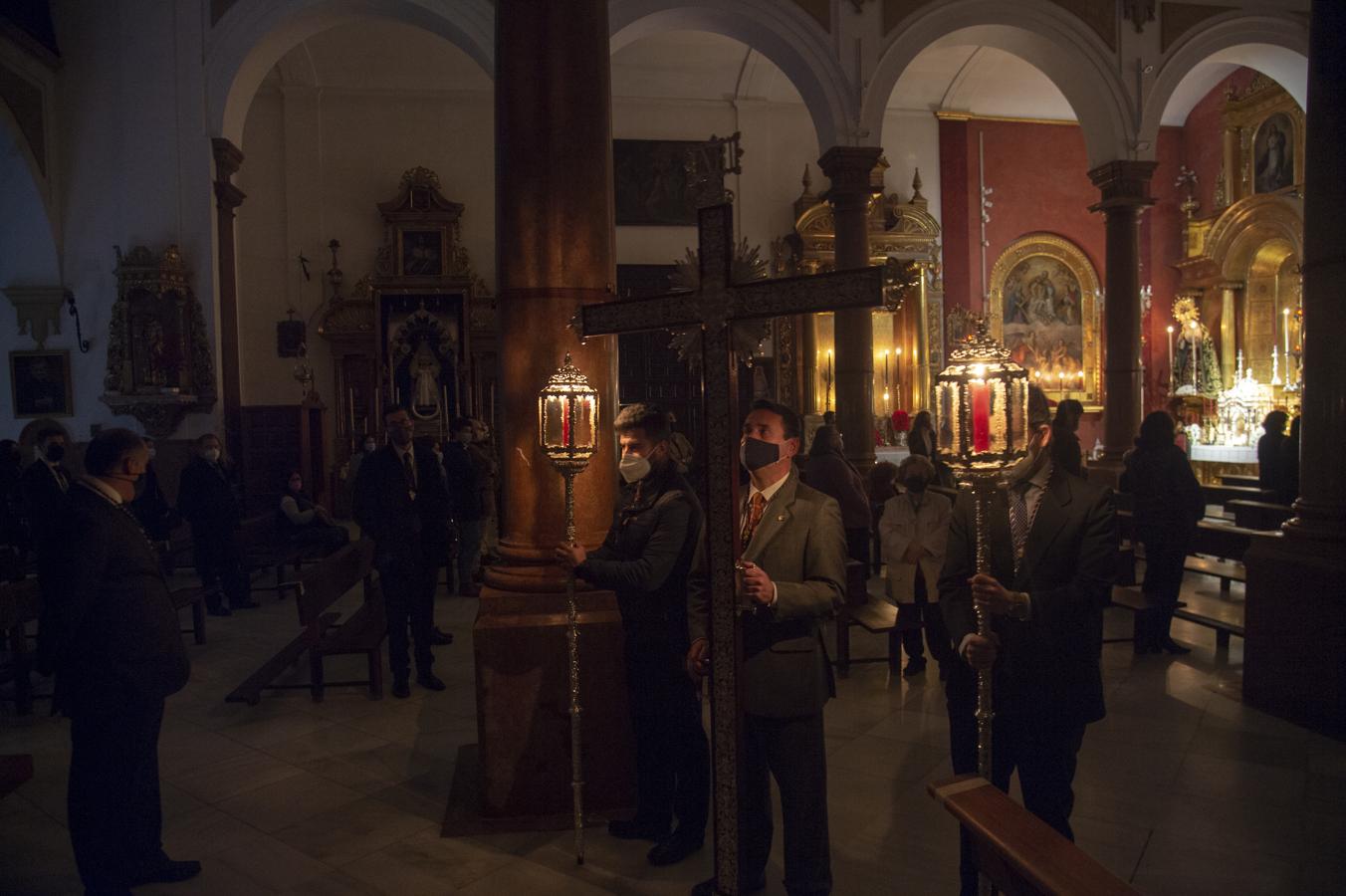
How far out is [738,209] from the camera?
52.0 feet

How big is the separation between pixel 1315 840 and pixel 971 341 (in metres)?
2.72

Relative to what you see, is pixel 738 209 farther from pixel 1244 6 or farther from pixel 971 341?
pixel 971 341

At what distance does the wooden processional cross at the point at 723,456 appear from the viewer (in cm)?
264

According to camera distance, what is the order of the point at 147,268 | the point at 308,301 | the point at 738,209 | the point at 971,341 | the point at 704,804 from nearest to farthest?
the point at 971,341
the point at 704,804
the point at 147,268
the point at 308,301
the point at 738,209

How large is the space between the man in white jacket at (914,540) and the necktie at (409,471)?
304 cm

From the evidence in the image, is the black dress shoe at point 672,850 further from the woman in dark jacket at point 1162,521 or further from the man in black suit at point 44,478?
the woman in dark jacket at point 1162,521

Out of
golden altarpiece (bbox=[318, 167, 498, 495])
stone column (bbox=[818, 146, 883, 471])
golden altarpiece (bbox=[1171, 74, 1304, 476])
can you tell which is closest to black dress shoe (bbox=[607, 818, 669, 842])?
stone column (bbox=[818, 146, 883, 471])

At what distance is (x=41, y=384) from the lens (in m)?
11.0

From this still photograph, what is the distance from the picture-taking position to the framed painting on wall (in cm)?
1097

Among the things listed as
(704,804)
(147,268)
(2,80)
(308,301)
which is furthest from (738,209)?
(704,804)

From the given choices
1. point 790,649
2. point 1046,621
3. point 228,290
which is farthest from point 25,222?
point 1046,621

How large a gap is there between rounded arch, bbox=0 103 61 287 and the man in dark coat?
573 centimetres

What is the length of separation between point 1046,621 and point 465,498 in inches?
247

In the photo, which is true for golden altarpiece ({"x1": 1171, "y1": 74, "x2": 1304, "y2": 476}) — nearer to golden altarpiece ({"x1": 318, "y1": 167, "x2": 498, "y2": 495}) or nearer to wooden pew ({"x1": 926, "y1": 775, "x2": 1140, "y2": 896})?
golden altarpiece ({"x1": 318, "y1": 167, "x2": 498, "y2": 495})
